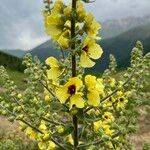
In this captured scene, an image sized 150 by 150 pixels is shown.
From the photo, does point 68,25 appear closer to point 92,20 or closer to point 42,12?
point 92,20

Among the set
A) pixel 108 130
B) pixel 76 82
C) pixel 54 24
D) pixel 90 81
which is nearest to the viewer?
pixel 54 24

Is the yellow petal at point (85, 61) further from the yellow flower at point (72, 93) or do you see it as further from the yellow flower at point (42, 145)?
the yellow flower at point (42, 145)

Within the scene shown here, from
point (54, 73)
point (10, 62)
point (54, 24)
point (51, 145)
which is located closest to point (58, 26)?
point (54, 24)

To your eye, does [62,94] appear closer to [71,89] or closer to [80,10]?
[71,89]

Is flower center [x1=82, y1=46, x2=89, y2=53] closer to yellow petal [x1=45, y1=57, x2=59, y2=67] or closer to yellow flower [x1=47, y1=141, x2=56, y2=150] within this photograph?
yellow petal [x1=45, y1=57, x2=59, y2=67]

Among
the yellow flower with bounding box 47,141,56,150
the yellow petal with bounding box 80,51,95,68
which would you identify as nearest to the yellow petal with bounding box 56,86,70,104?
the yellow petal with bounding box 80,51,95,68

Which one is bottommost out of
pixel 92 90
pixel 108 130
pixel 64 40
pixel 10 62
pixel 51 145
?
pixel 51 145

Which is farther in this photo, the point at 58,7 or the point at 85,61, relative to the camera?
the point at 85,61

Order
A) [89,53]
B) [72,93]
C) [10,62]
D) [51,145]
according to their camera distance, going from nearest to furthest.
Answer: [89,53], [72,93], [51,145], [10,62]
